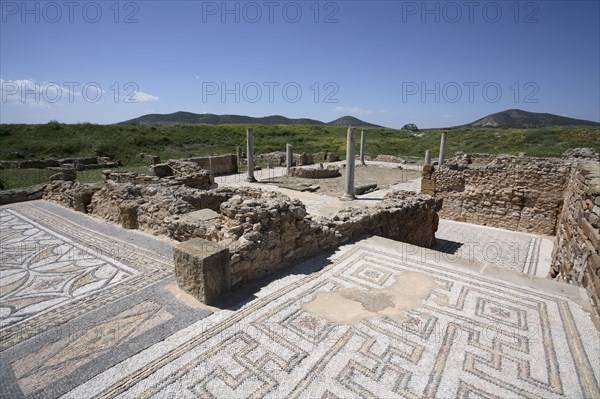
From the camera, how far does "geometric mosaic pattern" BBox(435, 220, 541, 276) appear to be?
816cm

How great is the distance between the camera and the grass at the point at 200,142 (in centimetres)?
2489

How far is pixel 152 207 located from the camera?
679cm

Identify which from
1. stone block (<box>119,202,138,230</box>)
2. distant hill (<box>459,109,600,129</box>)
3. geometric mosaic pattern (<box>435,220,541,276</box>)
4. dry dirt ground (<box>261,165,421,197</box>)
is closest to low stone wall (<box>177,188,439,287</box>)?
stone block (<box>119,202,138,230</box>)

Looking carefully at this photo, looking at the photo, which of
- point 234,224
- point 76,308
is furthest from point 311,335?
point 76,308

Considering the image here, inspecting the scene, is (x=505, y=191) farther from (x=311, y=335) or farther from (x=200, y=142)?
(x=200, y=142)

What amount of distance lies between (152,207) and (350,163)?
8.37 metres

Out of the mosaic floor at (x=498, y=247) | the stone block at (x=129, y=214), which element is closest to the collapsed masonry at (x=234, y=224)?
the stone block at (x=129, y=214)

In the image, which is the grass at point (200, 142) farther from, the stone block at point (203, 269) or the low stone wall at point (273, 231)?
the stone block at point (203, 269)

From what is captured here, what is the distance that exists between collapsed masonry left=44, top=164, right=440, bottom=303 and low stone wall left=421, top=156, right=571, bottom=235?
3142 millimetres

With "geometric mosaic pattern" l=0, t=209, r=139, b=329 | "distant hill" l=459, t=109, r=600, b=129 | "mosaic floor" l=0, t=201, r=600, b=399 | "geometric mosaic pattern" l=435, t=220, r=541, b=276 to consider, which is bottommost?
"geometric mosaic pattern" l=435, t=220, r=541, b=276

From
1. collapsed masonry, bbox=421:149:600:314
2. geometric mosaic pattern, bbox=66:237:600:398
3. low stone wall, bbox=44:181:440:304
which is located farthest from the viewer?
collapsed masonry, bbox=421:149:600:314

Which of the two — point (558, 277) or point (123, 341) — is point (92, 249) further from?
point (558, 277)

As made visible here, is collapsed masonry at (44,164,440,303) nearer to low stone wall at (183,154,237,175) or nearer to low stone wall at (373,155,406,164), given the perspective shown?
low stone wall at (183,154,237,175)

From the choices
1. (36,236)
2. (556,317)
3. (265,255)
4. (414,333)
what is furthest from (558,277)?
(36,236)
